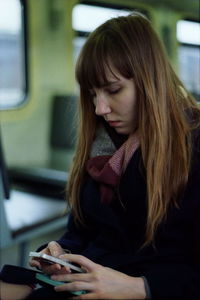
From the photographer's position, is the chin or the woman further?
the chin

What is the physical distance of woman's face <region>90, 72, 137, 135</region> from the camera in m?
1.28

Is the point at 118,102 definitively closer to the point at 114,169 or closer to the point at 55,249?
the point at 114,169

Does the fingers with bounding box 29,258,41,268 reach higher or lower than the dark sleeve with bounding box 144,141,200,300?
lower

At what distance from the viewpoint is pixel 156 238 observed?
1.27 meters

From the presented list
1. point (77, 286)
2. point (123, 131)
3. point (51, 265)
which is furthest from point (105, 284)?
point (123, 131)

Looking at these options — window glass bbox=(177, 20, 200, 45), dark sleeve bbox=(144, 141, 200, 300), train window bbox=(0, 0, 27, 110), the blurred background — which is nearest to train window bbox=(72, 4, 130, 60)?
the blurred background

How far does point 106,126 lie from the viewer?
58.5 inches

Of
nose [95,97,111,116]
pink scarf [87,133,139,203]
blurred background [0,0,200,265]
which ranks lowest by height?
blurred background [0,0,200,265]

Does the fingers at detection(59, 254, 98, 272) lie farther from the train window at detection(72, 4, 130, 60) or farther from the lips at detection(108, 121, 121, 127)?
the train window at detection(72, 4, 130, 60)

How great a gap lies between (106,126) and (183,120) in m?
0.30

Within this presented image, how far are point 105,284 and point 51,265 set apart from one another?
0.18 m

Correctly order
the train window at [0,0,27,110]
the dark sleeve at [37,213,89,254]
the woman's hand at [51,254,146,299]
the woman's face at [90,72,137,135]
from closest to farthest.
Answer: the woman's hand at [51,254,146,299], the woman's face at [90,72,137,135], the dark sleeve at [37,213,89,254], the train window at [0,0,27,110]

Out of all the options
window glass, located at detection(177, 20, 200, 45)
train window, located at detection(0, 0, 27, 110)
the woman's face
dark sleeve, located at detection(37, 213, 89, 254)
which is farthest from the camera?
window glass, located at detection(177, 20, 200, 45)

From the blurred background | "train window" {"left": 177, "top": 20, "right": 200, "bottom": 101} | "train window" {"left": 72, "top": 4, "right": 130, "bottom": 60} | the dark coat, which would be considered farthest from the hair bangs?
"train window" {"left": 177, "top": 20, "right": 200, "bottom": 101}
